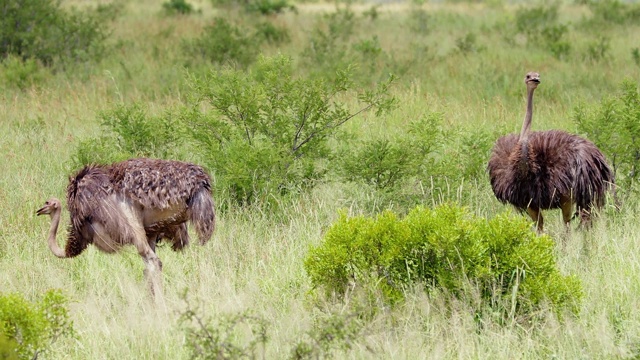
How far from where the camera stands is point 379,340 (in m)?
5.26

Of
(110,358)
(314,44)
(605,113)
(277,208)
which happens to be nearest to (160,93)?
(314,44)

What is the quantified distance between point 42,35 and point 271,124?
7.81 m

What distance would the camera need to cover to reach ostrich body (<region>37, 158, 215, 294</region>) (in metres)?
6.32

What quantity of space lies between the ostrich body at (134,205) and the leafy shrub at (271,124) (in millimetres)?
1797

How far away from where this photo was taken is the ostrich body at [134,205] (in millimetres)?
6324

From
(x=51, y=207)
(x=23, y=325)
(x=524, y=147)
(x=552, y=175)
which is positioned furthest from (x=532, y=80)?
(x=23, y=325)

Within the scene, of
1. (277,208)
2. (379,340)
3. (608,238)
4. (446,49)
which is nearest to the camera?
(379,340)

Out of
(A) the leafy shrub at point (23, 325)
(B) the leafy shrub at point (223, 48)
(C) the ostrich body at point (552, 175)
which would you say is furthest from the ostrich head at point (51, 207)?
(B) the leafy shrub at point (223, 48)

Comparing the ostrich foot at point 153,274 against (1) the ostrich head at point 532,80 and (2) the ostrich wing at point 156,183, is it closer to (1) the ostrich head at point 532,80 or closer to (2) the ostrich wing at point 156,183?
(2) the ostrich wing at point 156,183

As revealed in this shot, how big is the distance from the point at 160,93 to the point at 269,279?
7.65m

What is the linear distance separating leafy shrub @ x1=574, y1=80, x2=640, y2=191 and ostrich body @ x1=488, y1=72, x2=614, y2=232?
34.4 inches

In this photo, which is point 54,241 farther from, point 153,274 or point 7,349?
point 7,349

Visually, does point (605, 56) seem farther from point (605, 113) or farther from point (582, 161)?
point (582, 161)

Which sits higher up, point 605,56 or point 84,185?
point 84,185
